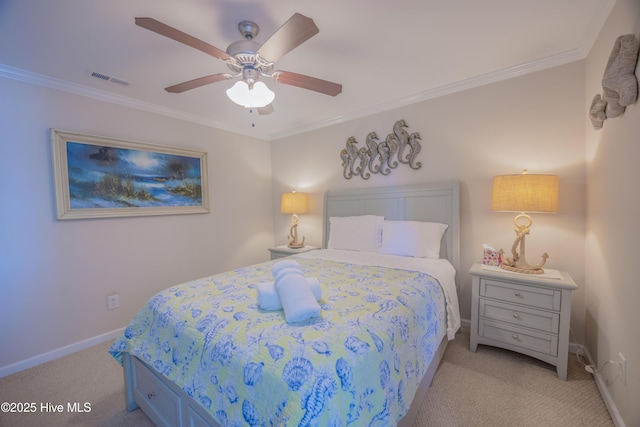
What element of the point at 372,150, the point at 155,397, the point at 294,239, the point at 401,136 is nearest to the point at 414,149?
the point at 401,136

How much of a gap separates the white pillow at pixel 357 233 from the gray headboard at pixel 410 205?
0.52ft

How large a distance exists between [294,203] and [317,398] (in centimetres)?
280

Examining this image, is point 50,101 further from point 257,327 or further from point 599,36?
point 599,36

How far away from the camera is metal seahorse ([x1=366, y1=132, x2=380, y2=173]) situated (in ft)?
9.97

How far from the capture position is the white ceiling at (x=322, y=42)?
57.9 inches

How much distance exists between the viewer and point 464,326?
2543 mm

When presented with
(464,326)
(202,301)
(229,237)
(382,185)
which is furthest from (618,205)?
(229,237)

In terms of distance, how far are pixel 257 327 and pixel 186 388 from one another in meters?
0.46

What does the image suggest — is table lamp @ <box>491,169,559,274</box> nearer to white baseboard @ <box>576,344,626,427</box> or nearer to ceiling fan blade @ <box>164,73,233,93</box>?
white baseboard @ <box>576,344,626,427</box>

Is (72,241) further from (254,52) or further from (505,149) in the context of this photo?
(505,149)

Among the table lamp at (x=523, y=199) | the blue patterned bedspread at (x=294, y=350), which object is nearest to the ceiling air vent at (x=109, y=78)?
the blue patterned bedspread at (x=294, y=350)

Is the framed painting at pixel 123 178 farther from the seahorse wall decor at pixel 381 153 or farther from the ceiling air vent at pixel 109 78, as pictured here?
the seahorse wall decor at pixel 381 153

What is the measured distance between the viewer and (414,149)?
2770 millimetres

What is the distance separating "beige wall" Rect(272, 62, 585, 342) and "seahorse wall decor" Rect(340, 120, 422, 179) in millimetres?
72
